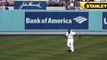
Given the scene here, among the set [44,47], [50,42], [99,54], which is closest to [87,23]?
[50,42]

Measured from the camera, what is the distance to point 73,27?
113 ft

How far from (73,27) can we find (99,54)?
1168cm

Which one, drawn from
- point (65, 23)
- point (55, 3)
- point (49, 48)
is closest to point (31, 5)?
point (65, 23)

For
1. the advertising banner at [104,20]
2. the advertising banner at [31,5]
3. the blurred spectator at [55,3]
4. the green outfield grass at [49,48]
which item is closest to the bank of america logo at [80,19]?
the advertising banner at [104,20]

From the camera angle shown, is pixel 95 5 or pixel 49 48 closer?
pixel 49 48

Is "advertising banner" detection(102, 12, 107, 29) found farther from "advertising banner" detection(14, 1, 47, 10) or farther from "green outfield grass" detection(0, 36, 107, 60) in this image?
"advertising banner" detection(14, 1, 47, 10)

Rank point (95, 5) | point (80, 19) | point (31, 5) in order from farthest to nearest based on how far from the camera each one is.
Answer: point (95, 5) → point (31, 5) → point (80, 19)

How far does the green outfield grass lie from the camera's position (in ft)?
71.4

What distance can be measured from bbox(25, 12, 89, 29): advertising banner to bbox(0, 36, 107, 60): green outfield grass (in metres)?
2.72

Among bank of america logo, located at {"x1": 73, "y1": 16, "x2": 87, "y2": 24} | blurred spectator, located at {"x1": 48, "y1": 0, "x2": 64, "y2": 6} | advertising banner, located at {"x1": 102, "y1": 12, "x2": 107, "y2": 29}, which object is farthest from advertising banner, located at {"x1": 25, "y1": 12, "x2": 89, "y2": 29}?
blurred spectator, located at {"x1": 48, "y1": 0, "x2": 64, "y2": 6}

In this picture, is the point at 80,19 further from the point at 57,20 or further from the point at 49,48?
the point at 49,48

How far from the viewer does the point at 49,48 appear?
2525 centimetres

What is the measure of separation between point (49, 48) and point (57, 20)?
368 inches

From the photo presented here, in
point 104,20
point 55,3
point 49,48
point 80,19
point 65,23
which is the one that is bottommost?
point 49,48
